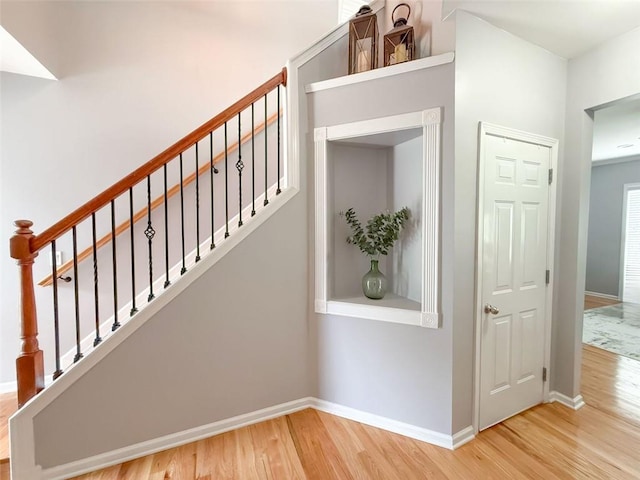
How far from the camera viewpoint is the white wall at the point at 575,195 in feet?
7.32

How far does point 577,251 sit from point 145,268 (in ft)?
11.8

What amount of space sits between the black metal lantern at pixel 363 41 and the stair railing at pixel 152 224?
0.54m

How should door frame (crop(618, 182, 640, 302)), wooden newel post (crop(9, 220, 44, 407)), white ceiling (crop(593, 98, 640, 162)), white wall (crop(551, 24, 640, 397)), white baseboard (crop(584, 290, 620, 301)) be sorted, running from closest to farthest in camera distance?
wooden newel post (crop(9, 220, 44, 407)), white wall (crop(551, 24, 640, 397)), white ceiling (crop(593, 98, 640, 162)), door frame (crop(618, 182, 640, 302)), white baseboard (crop(584, 290, 620, 301))

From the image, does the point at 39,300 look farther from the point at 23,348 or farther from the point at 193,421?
the point at 193,421

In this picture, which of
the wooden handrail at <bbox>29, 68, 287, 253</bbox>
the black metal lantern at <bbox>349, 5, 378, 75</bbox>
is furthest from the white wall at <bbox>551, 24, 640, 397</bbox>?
the wooden handrail at <bbox>29, 68, 287, 253</bbox>

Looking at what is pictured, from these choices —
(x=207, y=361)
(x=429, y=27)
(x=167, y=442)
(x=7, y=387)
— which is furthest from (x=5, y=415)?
(x=429, y=27)

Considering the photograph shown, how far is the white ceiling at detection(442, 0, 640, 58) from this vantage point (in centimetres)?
184

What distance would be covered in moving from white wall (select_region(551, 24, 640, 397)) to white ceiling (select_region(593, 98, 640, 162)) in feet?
1.49

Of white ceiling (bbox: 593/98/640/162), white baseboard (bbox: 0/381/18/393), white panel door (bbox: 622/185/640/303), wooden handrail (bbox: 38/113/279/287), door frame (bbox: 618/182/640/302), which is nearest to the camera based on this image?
wooden handrail (bbox: 38/113/279/287)

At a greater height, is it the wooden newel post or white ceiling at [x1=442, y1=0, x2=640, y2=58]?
white ceiling at [x1=442, y1=0, x2=640, y2=58]

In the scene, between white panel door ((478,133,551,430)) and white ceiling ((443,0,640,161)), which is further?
white panel door ((478,133,551,430))

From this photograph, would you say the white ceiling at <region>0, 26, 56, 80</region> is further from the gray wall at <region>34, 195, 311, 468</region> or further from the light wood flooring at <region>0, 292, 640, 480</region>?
the light wood flooring at <region>0, 292, 640, 480</region>

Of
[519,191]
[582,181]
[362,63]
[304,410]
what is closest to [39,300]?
[304,410]

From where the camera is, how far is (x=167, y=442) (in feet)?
6.54
